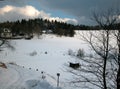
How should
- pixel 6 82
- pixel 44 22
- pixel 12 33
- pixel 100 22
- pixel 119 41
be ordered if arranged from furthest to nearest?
1. pixel 44 22
2. pixel 12 33
3. pixel 6 82
4. pixel 100 22
5. pixel 119 41

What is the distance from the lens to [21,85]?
22.1 metres

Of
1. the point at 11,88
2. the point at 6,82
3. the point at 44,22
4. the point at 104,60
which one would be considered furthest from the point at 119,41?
the point at 44,22

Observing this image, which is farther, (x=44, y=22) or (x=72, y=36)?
(x=44, y=22)

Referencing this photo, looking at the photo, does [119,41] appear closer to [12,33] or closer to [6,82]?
[6,82]

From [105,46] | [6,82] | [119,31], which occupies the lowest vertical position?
[6,82]

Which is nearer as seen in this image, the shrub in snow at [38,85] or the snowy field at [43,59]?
the shrub in snow at [38,85]

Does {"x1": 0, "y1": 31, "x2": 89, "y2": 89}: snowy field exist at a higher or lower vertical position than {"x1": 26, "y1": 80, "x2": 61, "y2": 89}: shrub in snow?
lower

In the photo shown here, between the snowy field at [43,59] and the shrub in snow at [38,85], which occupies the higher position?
the shrub in snow at [38,85]

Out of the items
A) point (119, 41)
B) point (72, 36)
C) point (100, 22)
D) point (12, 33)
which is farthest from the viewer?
point (72, 36)

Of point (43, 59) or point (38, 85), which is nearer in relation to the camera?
point (38, 85)

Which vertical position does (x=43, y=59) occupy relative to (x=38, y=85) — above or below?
below

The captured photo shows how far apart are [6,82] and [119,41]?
55.1ft

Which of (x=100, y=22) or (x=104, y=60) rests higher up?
(x=100, y=22)

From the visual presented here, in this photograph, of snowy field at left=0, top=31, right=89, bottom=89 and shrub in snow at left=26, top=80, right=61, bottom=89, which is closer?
shrub in snow at left=26, top=80, right=61, bottom=89
